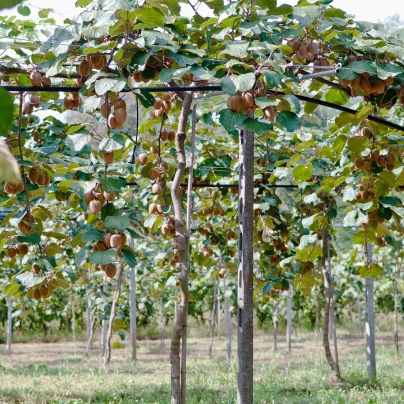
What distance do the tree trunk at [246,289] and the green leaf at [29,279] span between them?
746 millimetres

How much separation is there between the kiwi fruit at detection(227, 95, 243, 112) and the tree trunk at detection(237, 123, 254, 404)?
64 cm

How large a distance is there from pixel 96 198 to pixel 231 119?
0.60 metres

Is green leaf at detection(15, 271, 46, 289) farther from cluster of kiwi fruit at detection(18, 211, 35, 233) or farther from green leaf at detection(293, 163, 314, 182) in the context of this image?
green leaf at detection(293, 163, 314, 182)

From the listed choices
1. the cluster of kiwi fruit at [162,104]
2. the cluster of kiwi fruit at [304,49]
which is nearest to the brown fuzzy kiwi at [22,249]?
the cluster of kiwi fruit at [162,104]

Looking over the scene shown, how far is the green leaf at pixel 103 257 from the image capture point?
189cm

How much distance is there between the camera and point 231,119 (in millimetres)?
1660

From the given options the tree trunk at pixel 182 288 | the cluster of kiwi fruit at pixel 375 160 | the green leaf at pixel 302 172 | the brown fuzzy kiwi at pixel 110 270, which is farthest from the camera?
the green leaf at pixel 302 172

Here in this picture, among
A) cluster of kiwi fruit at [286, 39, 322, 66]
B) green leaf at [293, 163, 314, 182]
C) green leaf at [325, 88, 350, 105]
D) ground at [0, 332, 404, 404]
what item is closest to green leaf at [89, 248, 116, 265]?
cluster of kiwi fruit at [286, 39, 322, 66]

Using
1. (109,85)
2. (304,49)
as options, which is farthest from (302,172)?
(109,85)

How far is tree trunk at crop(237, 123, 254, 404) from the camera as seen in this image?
221cm

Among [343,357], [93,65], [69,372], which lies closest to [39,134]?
[93,65]

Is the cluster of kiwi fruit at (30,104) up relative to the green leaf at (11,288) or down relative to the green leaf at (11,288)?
up

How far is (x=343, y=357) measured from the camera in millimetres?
7523

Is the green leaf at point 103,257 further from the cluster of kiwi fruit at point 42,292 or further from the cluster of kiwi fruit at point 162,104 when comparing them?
the cluster of kiwi fruit at point 162,104
